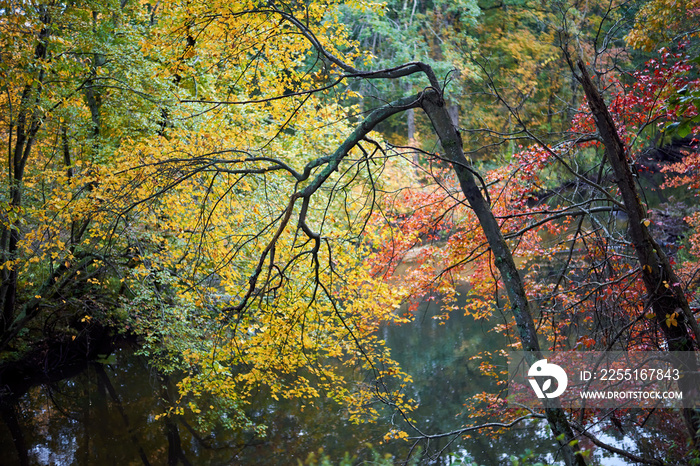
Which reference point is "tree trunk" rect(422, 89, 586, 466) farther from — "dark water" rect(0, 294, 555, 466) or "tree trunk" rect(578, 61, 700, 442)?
"dark water" rect(0, 294, 555, 466)

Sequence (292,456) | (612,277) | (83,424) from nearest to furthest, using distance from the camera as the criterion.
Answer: (612,277)
(292,456)
(83,424)

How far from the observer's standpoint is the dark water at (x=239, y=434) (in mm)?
8570

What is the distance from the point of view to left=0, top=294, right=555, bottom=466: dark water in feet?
28.1

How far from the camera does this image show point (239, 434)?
370 inches

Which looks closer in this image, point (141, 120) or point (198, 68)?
point (141, 120)

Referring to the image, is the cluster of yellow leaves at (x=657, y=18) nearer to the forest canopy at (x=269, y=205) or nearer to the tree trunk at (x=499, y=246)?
the forest canopy at (x=269, y=205)

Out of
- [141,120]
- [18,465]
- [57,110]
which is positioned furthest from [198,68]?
[18,465]

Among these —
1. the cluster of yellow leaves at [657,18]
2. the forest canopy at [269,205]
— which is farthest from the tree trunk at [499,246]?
the cluster of yellow leaves at [657,18]

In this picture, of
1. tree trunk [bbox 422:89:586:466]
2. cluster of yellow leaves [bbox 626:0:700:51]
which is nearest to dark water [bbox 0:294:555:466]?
tree trunk [bbox 422:89:586:466]

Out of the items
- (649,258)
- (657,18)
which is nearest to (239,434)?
(649,258)

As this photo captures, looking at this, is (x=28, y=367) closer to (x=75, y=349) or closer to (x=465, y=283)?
(x=75, y=349)

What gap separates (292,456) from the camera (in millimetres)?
8461

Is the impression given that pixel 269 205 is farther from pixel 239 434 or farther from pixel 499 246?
pixel 239 434

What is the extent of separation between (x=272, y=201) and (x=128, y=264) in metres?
2.58
